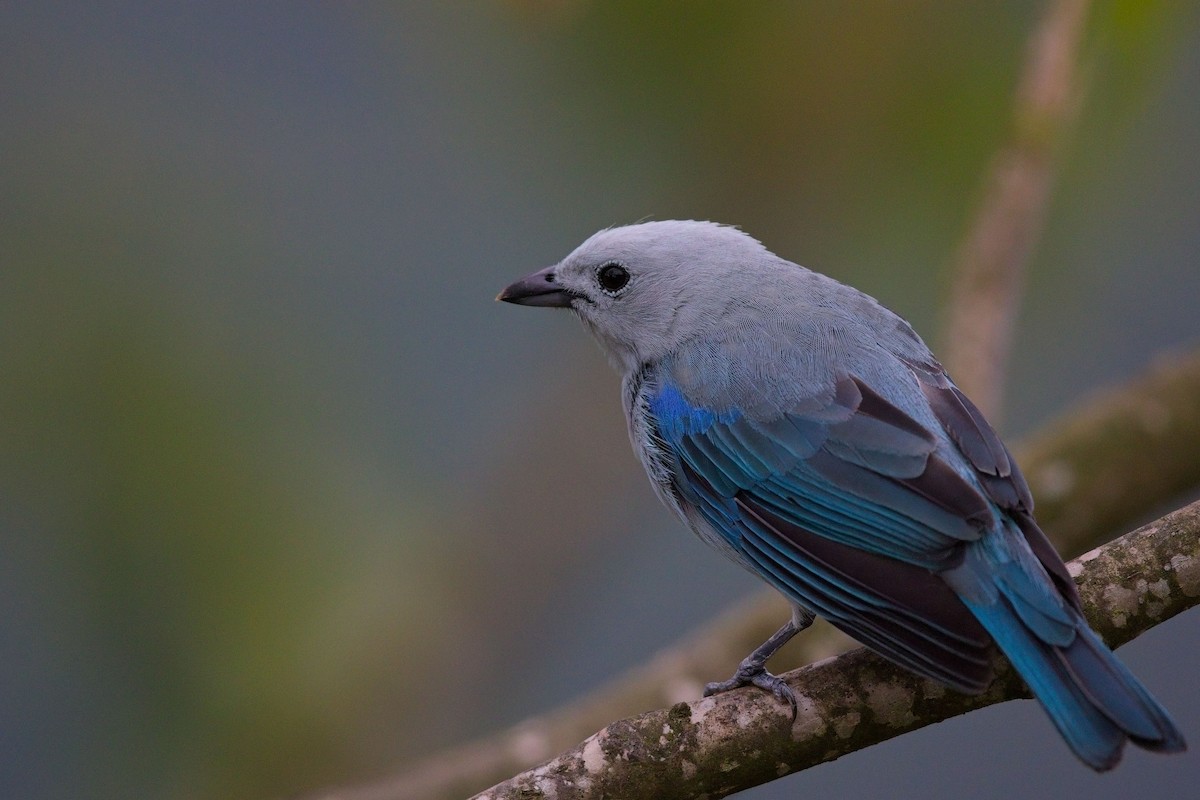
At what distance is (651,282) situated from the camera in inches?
153

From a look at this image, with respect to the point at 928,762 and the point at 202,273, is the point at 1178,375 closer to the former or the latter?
the point at 928,762

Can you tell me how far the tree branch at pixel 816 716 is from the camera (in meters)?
2.63

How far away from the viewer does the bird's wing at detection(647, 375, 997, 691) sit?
2730mm

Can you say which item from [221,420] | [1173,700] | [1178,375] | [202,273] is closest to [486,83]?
[202,273]

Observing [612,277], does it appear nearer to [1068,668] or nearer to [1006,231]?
[1006,231]

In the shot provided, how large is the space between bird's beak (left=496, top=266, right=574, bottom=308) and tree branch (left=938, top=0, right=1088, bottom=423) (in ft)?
4.43

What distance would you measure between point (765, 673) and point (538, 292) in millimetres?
1559

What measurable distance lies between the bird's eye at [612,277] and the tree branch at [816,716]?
4.89 feet

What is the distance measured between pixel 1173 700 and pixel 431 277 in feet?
12.1

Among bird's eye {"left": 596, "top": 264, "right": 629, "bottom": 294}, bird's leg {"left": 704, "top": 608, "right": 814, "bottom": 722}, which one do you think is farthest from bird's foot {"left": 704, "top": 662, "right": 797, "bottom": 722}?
bird's eye {"left": 596, "top": 264, "right": 629, "bottom": 294}

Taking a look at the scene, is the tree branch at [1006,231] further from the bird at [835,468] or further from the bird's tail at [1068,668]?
the bird's tail at [1068,668]

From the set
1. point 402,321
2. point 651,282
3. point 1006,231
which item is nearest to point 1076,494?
point 1006,231

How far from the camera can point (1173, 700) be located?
4.85 m

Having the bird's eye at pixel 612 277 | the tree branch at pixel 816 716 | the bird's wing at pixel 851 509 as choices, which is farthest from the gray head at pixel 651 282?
the tree branch at pixel 816 716
